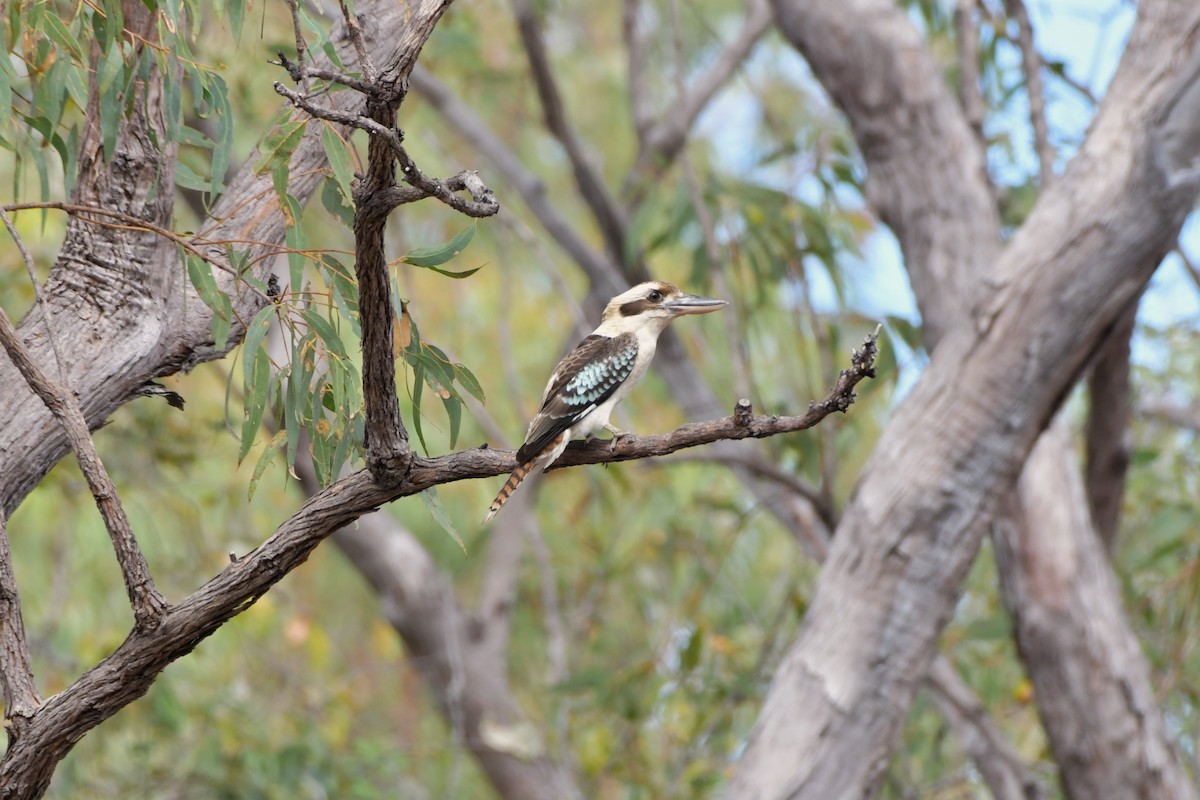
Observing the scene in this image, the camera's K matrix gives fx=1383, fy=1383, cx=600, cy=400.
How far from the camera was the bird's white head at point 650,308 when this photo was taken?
3469mm

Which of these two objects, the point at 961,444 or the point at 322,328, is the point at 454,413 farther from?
the point at 961,444

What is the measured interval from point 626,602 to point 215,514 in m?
2.24

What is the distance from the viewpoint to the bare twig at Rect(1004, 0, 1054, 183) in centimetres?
472

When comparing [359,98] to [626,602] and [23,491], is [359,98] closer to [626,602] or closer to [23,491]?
[23,491]

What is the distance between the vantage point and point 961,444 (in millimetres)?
3773

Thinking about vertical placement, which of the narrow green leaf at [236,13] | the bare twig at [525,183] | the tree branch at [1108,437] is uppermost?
the bare twig at [525,183]

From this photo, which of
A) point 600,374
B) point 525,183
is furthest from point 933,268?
point 525,183

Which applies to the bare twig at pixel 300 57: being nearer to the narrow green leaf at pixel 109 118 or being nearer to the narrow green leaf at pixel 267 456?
the narrow green leaf at pixel 109 118

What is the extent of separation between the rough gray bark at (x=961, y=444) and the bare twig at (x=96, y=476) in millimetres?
2095

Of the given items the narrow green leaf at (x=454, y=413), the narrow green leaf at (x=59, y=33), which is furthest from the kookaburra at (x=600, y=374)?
the narrow green leaf at (x=59, y=33)

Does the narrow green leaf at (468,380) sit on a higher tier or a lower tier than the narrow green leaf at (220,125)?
lower

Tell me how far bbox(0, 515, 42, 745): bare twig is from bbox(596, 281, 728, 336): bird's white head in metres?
1.65

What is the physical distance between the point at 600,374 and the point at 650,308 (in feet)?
1.50

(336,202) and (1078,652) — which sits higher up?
(336,202)
